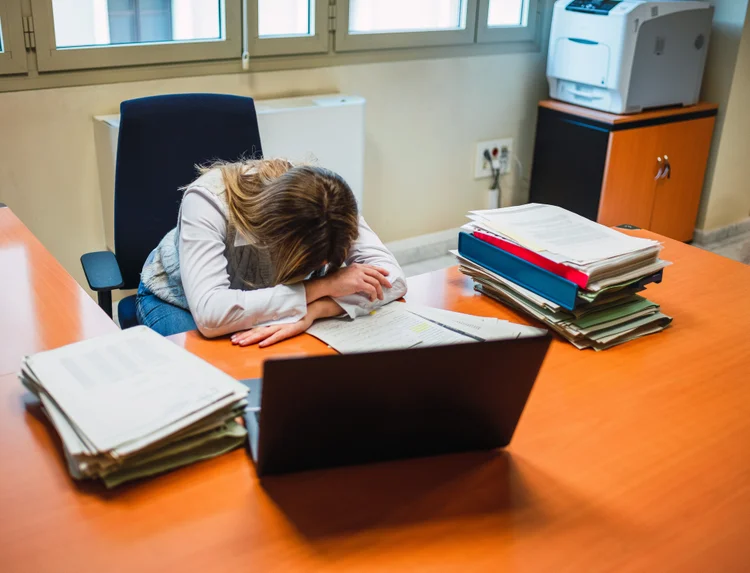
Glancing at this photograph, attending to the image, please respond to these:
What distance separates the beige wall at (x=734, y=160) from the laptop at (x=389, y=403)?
10.5 ft

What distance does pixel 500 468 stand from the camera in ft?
3.65

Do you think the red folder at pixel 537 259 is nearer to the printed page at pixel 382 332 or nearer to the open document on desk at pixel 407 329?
the open document on desk at pixel 407 329

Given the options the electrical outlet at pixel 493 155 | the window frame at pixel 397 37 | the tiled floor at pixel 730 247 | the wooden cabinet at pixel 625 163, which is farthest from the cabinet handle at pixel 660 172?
the window frame at pixel 397 37

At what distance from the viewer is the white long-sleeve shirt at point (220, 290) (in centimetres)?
143

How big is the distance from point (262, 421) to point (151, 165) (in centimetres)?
109

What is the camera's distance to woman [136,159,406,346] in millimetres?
1436

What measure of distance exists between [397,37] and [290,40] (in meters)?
0.51

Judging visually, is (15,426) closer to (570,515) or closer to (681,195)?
(570,515)

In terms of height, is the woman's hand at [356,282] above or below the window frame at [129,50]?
below

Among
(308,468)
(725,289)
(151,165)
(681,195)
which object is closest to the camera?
(308,468)

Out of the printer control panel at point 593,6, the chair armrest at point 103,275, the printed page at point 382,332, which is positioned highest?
the printer control panel at point 593,6

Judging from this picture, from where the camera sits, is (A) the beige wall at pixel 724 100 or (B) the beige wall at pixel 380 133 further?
(A) the beige wall at pixel 724 100

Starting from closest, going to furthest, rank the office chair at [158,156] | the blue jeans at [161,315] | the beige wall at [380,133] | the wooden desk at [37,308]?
the wooden desk at [37,308], the blue jeans at [161,315], the office chair at [158,156], the beige wall at [380,133]

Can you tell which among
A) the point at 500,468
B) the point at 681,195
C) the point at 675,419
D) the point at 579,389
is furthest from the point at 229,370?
the point at 681,195
